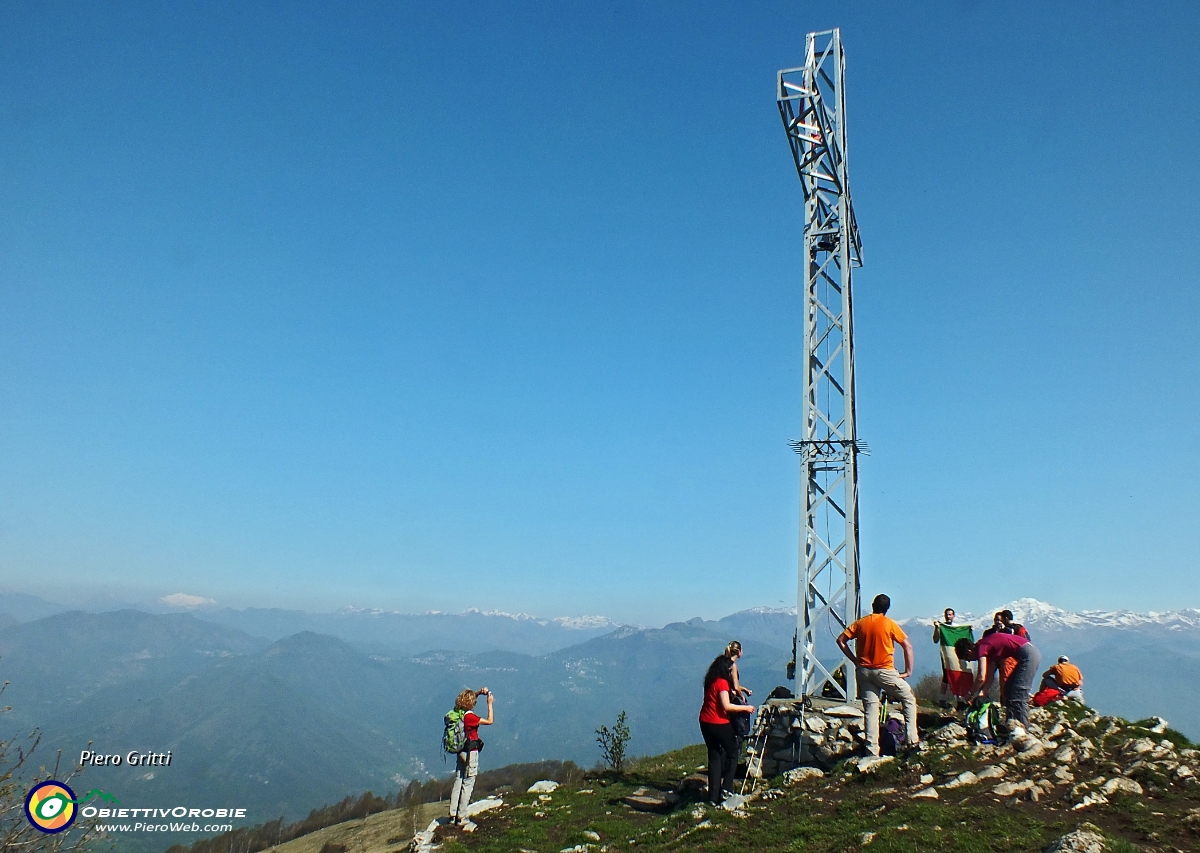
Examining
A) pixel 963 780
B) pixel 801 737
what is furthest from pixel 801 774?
pixel 963 780

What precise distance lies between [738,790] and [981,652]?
552 cm

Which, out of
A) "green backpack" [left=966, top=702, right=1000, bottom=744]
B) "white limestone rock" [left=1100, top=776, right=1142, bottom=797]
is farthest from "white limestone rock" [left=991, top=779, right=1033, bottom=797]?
"green backpack" [left=966, top=702, right=1000, bottom=744]

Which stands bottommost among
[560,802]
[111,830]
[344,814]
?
[344,814]

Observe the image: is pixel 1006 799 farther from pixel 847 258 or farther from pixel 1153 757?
pixel 847 258

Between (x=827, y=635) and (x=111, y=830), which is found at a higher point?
(x=827, y=635)

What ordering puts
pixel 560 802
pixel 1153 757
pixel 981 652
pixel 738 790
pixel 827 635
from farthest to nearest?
pixel 827 635 < pixel 560 802 < pixel 981 652 < pixel 738 790 < pixel 1153 757

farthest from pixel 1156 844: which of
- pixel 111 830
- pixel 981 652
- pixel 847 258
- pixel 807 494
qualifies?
pixel 847 258

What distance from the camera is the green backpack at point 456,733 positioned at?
12.0 m

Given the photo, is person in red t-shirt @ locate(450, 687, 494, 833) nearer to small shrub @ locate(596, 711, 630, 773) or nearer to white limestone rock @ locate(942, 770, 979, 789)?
white limestone rock @ locate(942, 770, 979, 789)

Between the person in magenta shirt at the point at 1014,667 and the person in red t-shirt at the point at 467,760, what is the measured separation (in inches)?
375

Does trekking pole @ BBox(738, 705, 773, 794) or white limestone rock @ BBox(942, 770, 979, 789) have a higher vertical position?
white limestone rock @ BBox(942, 770, 979, 789)

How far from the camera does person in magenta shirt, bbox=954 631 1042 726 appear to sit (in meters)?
12.2

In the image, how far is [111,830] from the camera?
31.6 ft

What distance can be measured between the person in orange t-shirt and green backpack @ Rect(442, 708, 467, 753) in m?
6.90
